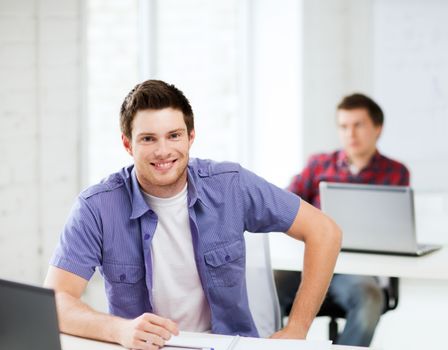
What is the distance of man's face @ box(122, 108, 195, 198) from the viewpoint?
1.91 metres

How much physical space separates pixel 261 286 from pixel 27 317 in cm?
111

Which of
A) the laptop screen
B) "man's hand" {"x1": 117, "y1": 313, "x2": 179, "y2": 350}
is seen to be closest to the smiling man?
"man's hand" {"x1": 117, "y1": 313, "x2": 179, "y2": 350}

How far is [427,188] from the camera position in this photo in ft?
13.8

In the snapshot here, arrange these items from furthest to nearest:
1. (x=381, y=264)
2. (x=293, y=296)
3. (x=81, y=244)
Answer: (x=293, y=296)
(x=381, y=264)
(x=81, y=244)

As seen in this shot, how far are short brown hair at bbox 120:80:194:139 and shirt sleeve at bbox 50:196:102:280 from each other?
0.79 feet

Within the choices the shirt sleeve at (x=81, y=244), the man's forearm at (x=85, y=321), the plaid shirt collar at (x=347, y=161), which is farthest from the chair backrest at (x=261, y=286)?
the plaid shirt collar at (x=347, y=161)

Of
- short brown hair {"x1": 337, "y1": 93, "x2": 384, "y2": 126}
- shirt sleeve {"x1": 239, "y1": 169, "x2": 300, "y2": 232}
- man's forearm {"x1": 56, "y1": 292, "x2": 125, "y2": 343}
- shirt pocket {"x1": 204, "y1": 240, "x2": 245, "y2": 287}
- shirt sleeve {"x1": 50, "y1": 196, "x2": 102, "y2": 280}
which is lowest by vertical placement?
man's forearm {"x1": 56, "y1": 292, "x2": 125, "y2": 343}

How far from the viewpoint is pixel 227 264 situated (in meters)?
1.98

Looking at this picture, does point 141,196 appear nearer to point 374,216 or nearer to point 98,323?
point 98,323

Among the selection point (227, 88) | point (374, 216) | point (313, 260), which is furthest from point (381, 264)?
point (227, 88)

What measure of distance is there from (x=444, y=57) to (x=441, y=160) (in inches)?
22.5

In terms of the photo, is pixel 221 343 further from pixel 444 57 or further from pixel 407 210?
pixel 444 57

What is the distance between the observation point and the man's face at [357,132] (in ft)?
11.1

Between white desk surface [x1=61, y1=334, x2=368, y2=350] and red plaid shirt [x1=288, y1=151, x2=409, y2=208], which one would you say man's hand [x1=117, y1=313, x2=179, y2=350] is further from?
red plaid shirt [x1=288, y1=151, x2=409, y2=208]
